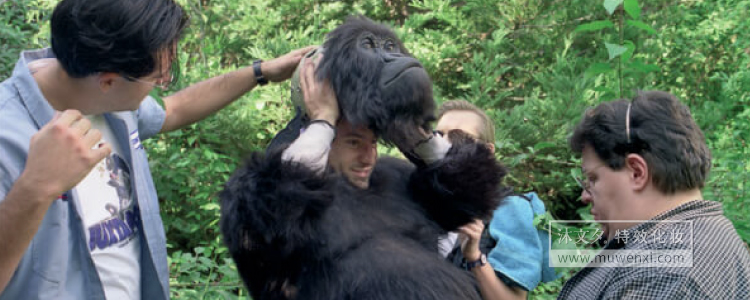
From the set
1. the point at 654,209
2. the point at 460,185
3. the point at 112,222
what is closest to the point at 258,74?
the point at 112,222

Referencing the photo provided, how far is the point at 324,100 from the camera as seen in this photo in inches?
75.9

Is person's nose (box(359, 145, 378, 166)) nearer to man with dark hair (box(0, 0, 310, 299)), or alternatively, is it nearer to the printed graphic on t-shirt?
man with dark hair (box(0, 0, 310, 299))

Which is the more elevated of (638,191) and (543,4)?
(638,191)

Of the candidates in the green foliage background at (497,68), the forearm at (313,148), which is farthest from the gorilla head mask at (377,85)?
the green foliage background at (497,68)

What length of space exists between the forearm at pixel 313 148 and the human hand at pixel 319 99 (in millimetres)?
52

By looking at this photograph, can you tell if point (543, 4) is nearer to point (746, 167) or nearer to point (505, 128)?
point (505, 128)

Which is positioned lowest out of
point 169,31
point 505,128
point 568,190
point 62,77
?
point 568,190

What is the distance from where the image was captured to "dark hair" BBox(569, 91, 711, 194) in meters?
1.95

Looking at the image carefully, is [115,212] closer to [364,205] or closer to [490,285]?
[364,205]

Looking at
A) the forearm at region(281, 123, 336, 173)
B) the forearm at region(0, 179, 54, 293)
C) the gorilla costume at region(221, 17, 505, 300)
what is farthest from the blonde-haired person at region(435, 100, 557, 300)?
the forearm at region(0, 179, 54, 293)

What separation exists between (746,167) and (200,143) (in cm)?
345

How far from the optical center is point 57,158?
1.63m

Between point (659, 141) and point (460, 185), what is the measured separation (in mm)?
621

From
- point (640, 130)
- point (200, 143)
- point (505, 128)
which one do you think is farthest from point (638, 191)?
point (200, 143)
